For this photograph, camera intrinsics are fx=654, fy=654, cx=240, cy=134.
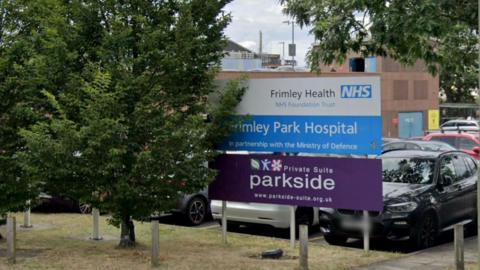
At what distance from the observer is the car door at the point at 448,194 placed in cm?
1066

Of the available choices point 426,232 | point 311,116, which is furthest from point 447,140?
point 311,116

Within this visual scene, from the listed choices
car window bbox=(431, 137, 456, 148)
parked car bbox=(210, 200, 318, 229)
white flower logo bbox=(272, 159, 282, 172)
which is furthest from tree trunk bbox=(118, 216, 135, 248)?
car window bbox=(431, 137, 456, 148)

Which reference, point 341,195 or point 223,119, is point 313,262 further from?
point 223,119

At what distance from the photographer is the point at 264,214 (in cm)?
1148

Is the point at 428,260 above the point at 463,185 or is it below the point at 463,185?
below

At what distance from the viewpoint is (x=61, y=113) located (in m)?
8.97

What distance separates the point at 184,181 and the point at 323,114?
2292mm

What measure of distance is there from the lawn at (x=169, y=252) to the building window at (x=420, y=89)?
6352 centimetres

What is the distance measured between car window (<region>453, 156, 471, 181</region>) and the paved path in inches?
57.4

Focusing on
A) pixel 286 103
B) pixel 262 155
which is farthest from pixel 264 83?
pixel 262 155

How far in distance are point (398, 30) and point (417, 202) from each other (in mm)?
3442

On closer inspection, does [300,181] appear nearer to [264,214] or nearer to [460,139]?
[264,214]

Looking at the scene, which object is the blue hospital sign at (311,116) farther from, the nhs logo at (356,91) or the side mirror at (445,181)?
the side mirror at (445,181)

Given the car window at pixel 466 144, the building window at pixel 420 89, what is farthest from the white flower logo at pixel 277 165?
the building window at pixel 420 89
